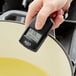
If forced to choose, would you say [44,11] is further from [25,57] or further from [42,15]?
[25,57]

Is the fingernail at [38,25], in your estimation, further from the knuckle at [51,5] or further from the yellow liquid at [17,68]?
the yellow liquid at [17,68]

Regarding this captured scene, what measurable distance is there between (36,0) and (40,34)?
6 cm

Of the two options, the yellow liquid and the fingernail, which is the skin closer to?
the fingernail

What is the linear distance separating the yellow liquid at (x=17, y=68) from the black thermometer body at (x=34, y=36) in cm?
14

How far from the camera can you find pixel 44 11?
1.07 ft

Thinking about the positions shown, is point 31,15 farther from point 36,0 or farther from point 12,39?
point 12,39

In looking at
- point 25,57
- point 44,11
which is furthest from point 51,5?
point 25,57

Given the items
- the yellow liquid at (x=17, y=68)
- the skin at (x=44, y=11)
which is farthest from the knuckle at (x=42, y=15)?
the yellow liquid at (x=17, y=68)

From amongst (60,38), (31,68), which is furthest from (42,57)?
(60,38)

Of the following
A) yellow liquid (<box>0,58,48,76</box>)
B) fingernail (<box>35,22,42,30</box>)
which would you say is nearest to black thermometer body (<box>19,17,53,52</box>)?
fingernail (<box>35,22,42,30</box>)

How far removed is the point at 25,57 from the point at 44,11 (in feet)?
0.67

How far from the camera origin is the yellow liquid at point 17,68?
470mm

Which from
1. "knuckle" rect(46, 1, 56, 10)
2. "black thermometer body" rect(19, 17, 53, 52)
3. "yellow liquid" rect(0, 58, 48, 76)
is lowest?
"yellow liquid" rect(0, 58, 48, 76)

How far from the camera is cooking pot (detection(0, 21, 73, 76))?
0.42 metres
